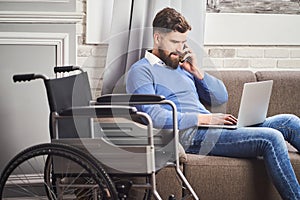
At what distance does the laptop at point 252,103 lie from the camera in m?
3.23

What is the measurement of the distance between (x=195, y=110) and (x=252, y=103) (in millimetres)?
309

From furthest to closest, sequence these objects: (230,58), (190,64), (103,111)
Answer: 1. (230,58)
2. (190,64)
3. (103,111)

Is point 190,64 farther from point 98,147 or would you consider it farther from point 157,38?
point 98,147

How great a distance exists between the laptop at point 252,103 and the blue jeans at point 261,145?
0.14ft

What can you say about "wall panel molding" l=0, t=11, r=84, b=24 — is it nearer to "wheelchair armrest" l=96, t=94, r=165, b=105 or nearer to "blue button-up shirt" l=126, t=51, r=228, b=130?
"blue button-up shirt" l=126, t=51, r=228, b=130

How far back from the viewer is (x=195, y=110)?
341cm

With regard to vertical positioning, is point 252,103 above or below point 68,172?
above

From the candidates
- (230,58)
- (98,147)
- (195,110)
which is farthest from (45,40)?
(230,58)

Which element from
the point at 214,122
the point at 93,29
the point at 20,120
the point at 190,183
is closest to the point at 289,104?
the point at 214,122

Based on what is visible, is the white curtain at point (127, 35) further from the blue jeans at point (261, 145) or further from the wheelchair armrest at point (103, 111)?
the wheelchair armrest at point (103, 111)

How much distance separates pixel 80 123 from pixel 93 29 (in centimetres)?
88

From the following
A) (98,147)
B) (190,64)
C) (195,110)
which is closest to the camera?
(98,147)

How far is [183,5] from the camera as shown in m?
3.83

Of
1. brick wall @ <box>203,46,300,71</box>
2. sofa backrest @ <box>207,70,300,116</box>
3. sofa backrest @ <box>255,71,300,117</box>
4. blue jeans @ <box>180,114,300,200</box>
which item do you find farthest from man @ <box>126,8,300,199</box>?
brick wall @ <box>203,46,300,71</box>
